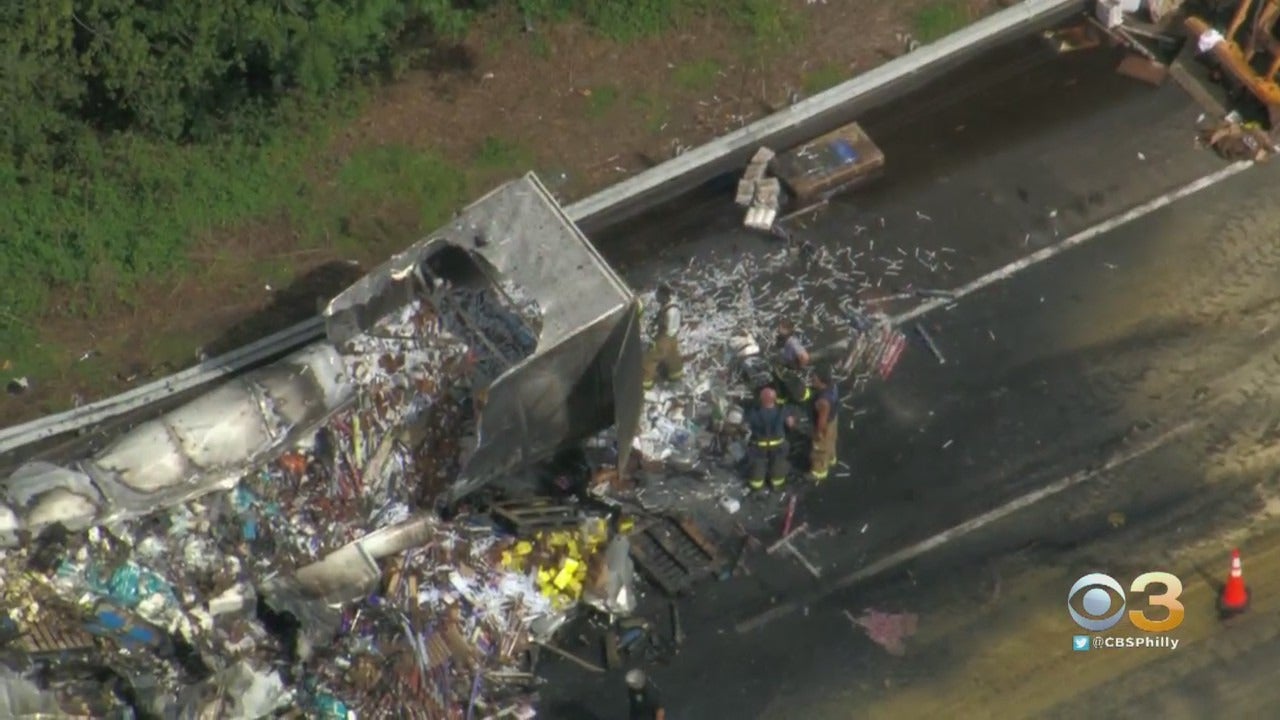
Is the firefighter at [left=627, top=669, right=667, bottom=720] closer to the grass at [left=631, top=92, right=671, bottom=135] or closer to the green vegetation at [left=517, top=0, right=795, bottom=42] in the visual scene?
the grass at [left=631, top=92, right=671, bottom=135]

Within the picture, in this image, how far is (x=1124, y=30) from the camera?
22766 millimetres

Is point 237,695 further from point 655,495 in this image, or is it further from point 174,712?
point 655,495

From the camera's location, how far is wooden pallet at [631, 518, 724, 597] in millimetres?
18578

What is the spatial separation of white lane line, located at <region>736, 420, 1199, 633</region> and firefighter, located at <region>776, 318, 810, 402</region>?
76.8 inches

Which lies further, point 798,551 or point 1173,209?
point 1173,209

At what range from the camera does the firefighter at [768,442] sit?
746 inches

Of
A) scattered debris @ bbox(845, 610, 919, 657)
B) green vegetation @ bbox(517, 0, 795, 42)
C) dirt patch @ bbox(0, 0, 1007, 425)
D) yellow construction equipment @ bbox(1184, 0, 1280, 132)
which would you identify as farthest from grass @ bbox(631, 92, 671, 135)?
scattered debris @ bbox(845, 610, 919, 657)

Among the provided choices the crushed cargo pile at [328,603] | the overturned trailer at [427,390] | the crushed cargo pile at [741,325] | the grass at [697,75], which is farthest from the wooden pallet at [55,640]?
the grass at [697,75]

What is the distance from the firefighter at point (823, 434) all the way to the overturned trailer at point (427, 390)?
1.82 meters

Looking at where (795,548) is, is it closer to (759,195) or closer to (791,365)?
(791,365)

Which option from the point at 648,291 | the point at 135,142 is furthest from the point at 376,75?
the point at 648,291

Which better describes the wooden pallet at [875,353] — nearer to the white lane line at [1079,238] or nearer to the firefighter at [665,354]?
the white lane line at [1079,238]

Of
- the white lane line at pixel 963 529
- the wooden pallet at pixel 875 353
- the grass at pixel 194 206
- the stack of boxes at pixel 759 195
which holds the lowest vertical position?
the white lane line at pixel 963 529

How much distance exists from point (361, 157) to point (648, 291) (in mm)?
3912
